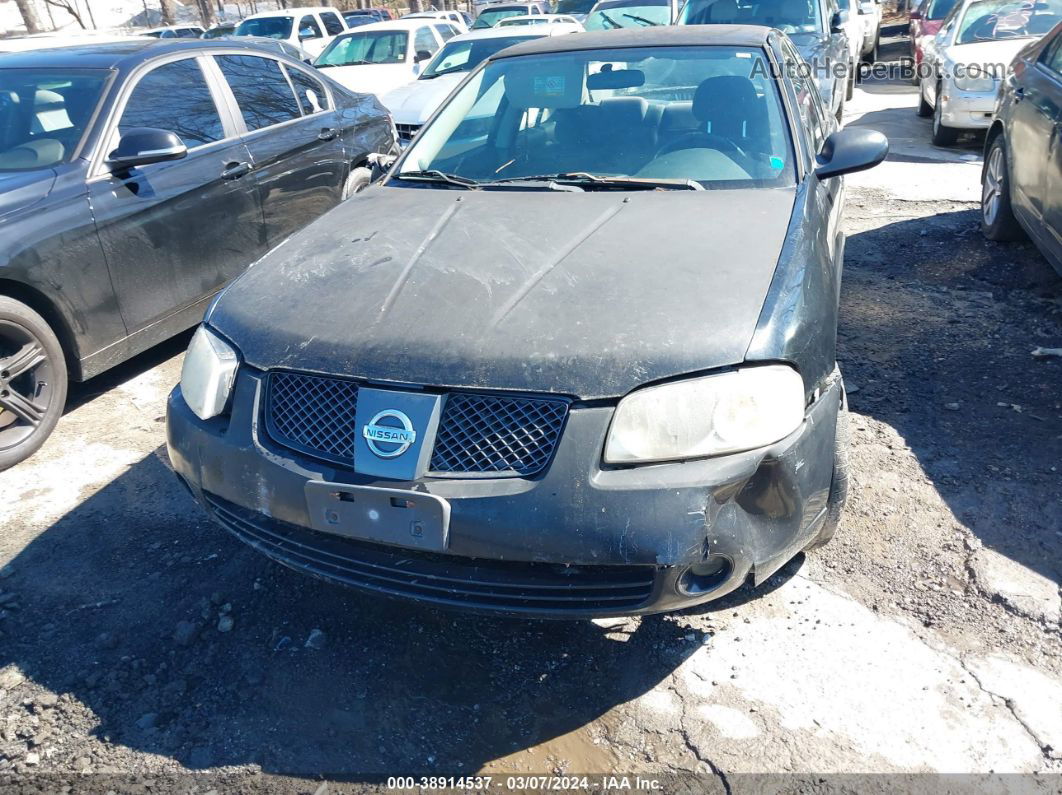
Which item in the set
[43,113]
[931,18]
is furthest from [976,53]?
[43,113]

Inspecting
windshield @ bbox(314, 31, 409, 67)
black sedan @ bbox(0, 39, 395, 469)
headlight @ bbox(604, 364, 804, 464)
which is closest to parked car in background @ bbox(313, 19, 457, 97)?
windshield @ bbox(314, 31, 409, 67)

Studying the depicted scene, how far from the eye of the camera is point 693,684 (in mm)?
2523

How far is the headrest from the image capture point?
3.79m

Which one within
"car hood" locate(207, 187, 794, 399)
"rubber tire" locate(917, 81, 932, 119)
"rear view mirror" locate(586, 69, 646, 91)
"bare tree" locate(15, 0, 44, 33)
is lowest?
"rubber tire" locate(917, 81, 932, 119)

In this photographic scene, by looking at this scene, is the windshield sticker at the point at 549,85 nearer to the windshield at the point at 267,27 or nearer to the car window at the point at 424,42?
the car window at the point at 424,42

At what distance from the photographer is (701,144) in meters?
3.43

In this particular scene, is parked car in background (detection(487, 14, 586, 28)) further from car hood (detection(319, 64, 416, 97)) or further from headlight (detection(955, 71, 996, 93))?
headlight (detection(955, 71, 996, 93))

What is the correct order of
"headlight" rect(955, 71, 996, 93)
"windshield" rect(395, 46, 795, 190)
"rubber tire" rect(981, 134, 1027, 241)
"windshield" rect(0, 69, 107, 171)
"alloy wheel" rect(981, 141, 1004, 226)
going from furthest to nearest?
1. "headlight" rect(955, 71, 996, 93)
2. "alloy wheel" rect(981, 141, 1004, 226)
3. "rubber tire" rect(981, 134, 1027, 241)
4. "windshield" rect(0, 69, 107, 171)
5. "windshield" rect(395, 46, 795, 190)

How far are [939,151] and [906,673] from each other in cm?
824

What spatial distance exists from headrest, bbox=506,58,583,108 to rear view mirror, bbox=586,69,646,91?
6 cm

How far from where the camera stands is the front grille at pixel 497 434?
216 cm

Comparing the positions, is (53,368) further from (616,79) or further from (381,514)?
(616,79)

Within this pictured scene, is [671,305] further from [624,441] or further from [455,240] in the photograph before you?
[455,240]

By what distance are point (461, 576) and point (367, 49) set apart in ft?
39.2
